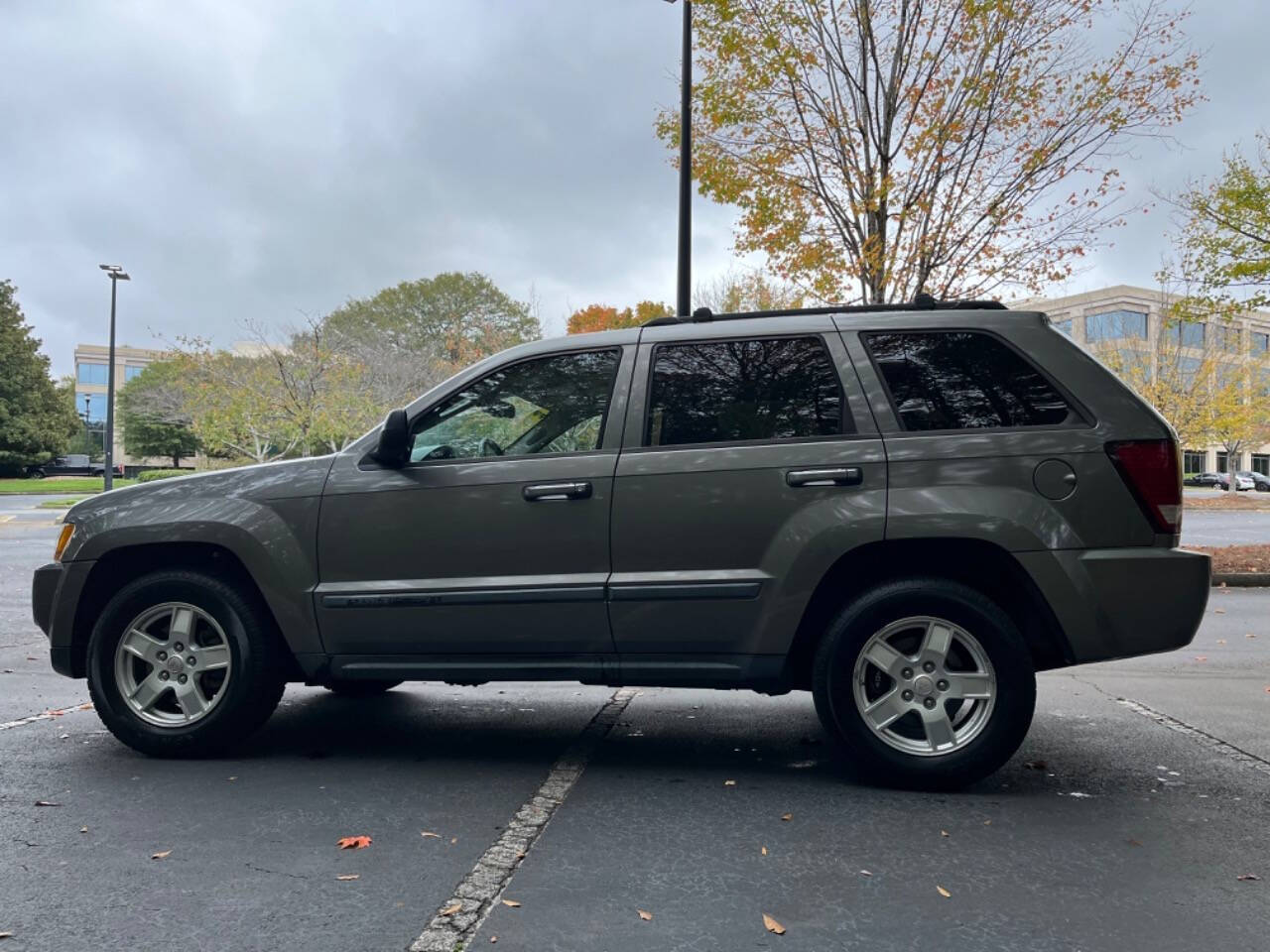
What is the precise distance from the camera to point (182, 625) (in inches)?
186

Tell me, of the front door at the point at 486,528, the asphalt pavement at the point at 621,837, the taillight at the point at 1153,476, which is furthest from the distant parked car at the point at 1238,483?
the front door at the point at 486,528

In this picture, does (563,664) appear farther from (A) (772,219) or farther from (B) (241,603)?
(A) (772,219)

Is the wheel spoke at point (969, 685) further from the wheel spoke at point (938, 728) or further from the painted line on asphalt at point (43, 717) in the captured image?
the painted line on asphalt at point (43, 717)

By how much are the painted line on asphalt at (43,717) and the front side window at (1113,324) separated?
50047 millimetres

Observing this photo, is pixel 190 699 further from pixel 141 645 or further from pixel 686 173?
pixel 686 173

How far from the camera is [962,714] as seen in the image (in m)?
4.19

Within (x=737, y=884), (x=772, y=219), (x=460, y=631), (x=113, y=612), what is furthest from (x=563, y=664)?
(x=772, y=219)

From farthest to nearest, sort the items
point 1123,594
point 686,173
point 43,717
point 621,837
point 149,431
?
point 149,431 < point 686,173 < point 43,717 < point 1123,594 < point 621,837

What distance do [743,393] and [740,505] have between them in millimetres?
541

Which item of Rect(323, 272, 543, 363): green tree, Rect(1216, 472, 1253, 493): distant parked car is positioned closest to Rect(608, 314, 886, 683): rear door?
Rect(323, 272, 543, 363): green tree

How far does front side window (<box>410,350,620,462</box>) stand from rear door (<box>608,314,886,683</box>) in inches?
9.3

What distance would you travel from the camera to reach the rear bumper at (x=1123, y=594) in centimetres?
404

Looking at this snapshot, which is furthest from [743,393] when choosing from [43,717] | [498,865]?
[43,717]

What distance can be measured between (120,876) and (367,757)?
5.18 ft
